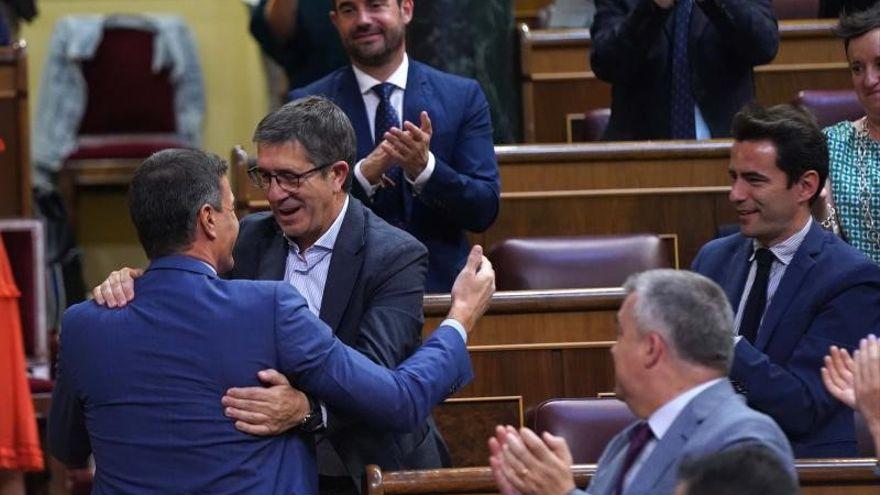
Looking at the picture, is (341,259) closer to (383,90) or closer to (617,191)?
(383,90)

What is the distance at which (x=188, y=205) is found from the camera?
2.83 meters

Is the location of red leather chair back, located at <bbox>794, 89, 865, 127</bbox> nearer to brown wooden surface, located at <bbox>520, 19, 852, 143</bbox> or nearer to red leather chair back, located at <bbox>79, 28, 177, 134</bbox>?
brown wooden surface, located at <bbox>520, 19, 852, 143</bbox>

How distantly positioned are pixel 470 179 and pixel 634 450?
170 centimetres

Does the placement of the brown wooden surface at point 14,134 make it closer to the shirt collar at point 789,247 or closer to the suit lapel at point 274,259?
the suit lapel at point 274,259

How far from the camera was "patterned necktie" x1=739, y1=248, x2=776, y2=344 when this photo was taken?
11.6 feet

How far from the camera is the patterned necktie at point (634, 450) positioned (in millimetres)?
2529

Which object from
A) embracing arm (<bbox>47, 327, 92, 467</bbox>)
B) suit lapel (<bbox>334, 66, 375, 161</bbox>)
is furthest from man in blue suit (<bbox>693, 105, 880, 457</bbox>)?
embracing arm (<bbox>47, 327, 92, 467</bbox>)

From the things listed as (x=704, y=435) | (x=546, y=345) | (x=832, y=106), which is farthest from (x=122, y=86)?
(x=704, y=435)

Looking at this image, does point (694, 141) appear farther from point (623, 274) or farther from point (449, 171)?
point (449, 171)

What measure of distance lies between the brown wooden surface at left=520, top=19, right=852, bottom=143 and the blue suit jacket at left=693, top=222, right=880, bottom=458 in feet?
8.19

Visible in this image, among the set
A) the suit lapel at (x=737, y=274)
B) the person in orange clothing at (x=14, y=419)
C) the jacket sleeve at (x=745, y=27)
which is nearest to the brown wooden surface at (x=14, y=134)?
the person in orange clothing at (x=14, y=419)

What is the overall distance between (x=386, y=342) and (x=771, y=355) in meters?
0.81

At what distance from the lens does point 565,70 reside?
20.2ft

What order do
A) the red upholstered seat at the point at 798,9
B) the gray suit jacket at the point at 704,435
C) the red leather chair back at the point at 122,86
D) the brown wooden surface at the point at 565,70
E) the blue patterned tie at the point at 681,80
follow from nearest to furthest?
the gray suit jacket at the point at 704,435 < the blue patterned tie at the point at 681,80 < the brown wooden surface at the point at 565,70 < the red upholstered seat at the point at 798,9 < the red leather chair back at the point at 122,86
